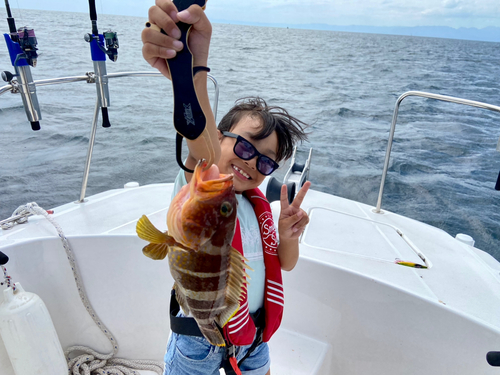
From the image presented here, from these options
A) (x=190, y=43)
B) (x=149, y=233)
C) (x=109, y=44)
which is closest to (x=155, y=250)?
(x=149, y=233)

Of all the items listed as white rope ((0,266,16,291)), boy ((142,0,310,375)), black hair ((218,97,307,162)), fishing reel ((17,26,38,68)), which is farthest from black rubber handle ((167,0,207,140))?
fishing reel ((17,26,38,68))

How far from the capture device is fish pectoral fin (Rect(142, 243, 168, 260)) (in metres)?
0.95

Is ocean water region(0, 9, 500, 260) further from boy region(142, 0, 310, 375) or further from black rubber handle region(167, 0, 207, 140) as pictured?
black rubber handle region(167, 0, 207, 140)

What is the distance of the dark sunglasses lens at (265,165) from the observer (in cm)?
149

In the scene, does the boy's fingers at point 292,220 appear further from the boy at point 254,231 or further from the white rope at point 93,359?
the white rope at point 93,359

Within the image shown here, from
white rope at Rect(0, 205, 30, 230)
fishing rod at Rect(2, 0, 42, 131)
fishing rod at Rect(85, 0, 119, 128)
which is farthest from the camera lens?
white rope at Rect(0, 205, 30, 230)

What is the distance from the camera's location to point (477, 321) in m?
1.95

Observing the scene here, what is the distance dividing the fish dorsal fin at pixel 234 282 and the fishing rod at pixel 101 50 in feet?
6.60

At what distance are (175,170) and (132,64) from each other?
29.5 ft

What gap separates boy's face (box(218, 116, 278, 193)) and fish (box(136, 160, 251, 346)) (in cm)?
56

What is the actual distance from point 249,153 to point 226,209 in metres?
0.57

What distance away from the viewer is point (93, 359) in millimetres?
2527

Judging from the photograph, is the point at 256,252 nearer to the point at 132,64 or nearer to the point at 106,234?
the point at 106,234

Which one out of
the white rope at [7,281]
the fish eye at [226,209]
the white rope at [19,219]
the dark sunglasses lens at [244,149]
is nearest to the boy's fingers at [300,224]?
the dark sunglasses lens at [244,149]
